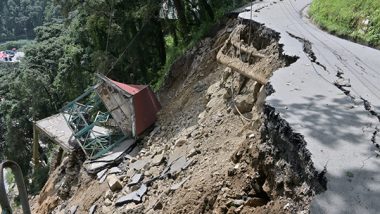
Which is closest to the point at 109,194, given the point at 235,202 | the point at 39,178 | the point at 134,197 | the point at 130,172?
the point at 130,172

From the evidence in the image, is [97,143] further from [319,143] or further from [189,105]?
[319,143]

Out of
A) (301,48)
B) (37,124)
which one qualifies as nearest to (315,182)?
(301,48)

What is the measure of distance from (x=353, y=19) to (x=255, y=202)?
24.6ft

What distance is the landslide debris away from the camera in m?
4.45

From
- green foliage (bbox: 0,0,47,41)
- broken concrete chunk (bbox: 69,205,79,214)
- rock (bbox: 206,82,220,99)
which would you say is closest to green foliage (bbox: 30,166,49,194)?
broken concrete chunk (bbox: 69,205,79,214)

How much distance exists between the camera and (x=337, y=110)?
213 inches

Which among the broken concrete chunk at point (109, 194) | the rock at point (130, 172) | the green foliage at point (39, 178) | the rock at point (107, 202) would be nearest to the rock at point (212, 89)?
the rock at point (130, 172)

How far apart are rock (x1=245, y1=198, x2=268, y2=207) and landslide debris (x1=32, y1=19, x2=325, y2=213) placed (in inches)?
0.5

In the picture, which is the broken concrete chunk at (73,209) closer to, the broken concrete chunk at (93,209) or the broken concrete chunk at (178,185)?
the broken concrete chunk at (93,209)

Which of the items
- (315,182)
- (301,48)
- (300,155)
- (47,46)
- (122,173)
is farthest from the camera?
(47,46)

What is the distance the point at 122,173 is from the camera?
392 inches

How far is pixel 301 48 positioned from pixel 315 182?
208 inches

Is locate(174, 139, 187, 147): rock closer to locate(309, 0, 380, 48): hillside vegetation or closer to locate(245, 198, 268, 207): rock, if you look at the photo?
locate(245, 198, 268, 207): rock

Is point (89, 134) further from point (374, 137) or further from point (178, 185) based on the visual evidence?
point (374, 137)
